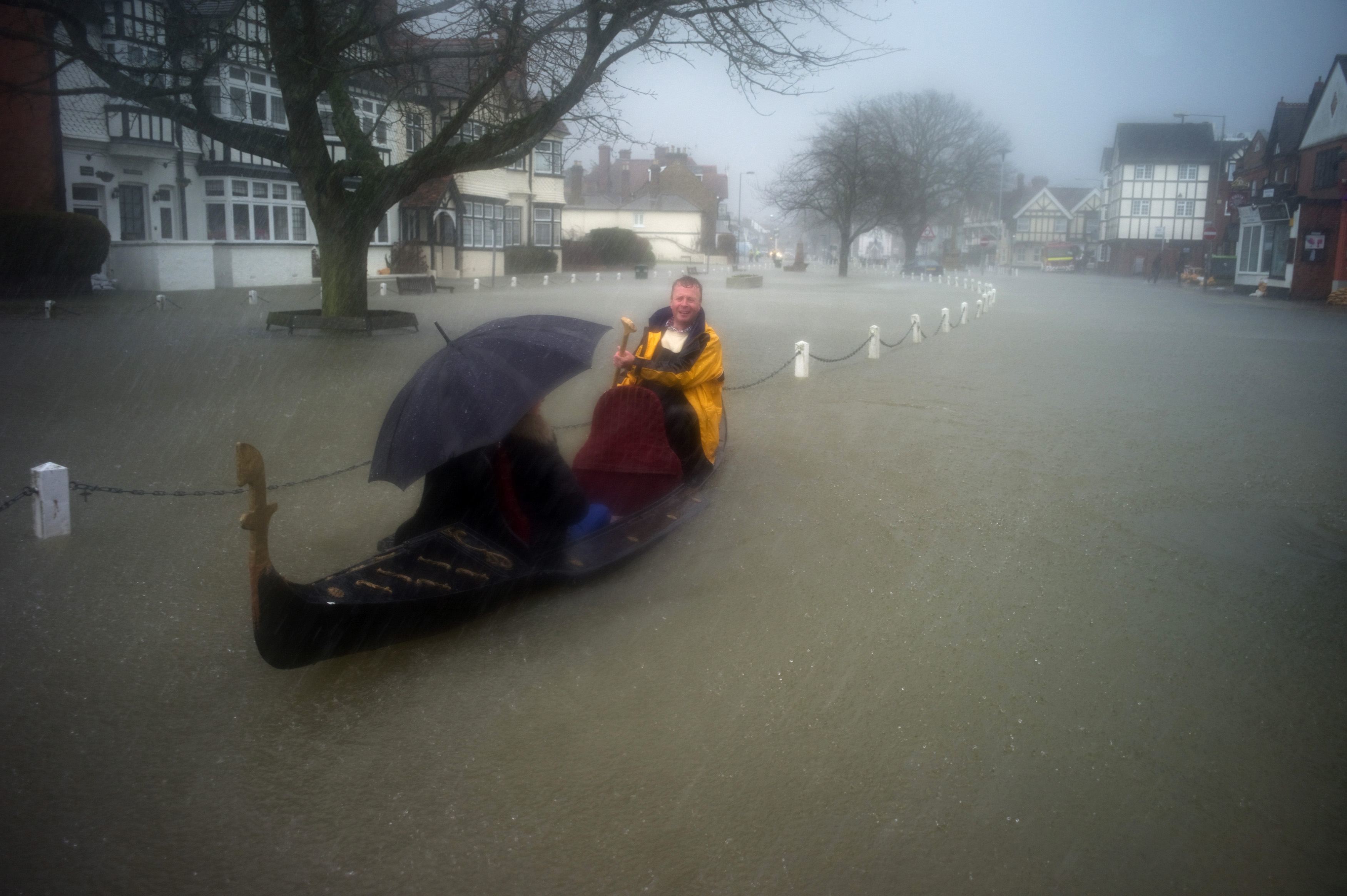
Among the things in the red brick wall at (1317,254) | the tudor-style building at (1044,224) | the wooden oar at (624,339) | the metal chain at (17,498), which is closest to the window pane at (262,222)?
the metal chain at (17,498)

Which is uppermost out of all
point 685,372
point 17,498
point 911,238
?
point 911,238

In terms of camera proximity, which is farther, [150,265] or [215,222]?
[215,222]

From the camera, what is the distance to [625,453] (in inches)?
261

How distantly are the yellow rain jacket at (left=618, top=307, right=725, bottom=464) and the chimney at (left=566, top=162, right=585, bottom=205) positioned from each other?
84602mm

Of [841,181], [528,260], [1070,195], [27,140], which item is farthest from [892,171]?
[1070,195]

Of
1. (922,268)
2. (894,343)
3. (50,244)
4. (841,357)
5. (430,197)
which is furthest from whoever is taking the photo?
(922,268)

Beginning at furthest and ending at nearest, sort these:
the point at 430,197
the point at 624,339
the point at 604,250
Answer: the point at 604,250 → the point at 430,197 → the point at 624,339

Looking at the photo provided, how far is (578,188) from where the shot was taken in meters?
94.8

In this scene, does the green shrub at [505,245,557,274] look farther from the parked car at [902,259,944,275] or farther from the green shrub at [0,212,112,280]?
the parked car at [902,259,944,275]

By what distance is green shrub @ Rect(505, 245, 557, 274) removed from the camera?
48.6 metres

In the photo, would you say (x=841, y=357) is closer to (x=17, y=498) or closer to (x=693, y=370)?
(x=693, y=370)

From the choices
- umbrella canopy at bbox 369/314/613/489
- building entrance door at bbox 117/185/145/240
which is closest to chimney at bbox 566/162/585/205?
building entrance door at bbox 117/185/145/240

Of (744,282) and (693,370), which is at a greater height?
(744,282)

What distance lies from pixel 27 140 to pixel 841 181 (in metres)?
43.7
